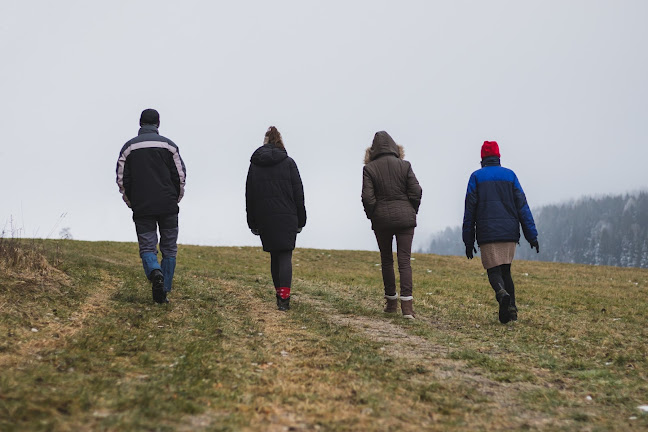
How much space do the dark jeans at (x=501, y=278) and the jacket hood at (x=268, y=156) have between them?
13.3 ft

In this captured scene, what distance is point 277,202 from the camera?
991cm

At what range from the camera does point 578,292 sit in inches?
696

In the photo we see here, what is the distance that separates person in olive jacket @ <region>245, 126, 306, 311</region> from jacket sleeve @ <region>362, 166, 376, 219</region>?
1086 mm

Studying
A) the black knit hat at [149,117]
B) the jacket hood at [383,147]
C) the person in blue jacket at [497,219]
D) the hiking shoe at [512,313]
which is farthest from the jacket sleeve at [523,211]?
the black knit hat at [149,117]

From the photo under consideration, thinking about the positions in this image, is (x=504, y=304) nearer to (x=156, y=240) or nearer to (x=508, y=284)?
(x=508, y=284)

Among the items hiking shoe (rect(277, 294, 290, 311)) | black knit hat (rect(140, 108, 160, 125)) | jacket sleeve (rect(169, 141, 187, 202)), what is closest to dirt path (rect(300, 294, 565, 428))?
hiking shoe (rect(277, 294, 290, 311))

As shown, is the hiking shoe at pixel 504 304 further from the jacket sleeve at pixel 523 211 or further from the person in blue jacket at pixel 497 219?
the jacket sleeve at pixel 523 211

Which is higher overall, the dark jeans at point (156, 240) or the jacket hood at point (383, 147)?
the jacket hood at point (383, 147)

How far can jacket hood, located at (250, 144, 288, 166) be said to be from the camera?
9.89 m

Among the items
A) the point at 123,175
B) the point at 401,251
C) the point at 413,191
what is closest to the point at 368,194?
the point at 413,191

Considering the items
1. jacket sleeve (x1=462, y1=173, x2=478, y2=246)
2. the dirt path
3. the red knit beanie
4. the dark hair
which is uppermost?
the dark hair

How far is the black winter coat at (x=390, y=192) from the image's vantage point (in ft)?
32.3

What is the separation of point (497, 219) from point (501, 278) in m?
1.00

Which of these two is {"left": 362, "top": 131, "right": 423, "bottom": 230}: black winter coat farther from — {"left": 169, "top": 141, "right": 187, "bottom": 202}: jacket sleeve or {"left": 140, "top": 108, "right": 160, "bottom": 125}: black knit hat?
{"left": 140, "top": 108, "right": 160, "bottom": 125}: black knit hat
